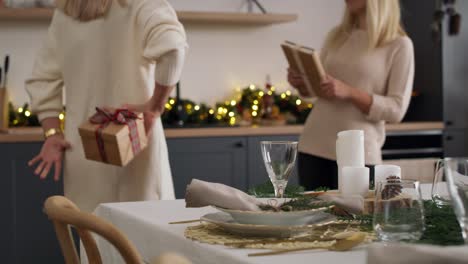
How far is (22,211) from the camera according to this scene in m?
4.14

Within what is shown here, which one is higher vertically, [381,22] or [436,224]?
[381,22]

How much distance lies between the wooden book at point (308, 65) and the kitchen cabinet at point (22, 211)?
1.54 m

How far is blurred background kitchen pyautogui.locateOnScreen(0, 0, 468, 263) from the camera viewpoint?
4.16 meters

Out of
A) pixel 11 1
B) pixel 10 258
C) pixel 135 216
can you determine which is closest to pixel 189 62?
pixel 11 1

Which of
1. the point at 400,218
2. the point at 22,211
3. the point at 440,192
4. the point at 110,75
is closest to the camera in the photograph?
the point at 400,218

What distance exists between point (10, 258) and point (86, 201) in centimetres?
150

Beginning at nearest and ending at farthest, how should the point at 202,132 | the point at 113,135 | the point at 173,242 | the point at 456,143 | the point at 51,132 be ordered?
the point at 173,242 < the point at 113,135 < the point at 51,132 < the point at 202,132 < the point at 456,143

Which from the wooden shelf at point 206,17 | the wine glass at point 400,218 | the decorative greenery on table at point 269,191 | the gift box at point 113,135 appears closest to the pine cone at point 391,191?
the wine glass at point 400,218

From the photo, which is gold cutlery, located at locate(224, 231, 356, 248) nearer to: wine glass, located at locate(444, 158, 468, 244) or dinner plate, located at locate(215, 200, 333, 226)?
dinner plate, located at locate(215, 200, 333, 226)

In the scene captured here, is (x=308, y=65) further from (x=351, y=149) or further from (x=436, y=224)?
(x=436, y=224)

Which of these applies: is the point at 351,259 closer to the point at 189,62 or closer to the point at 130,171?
the point at 130,171

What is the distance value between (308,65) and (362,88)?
8.3 inches

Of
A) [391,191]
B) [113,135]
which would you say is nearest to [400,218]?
[391,191]

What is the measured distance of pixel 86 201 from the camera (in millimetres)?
2781
